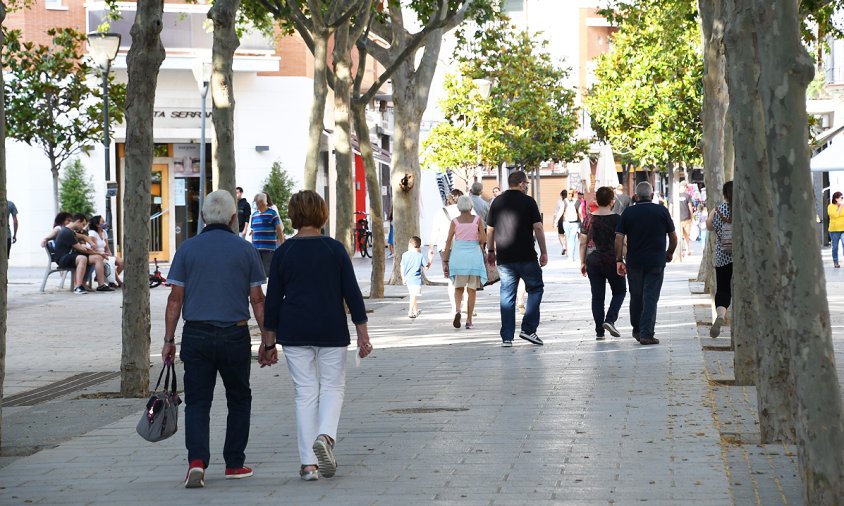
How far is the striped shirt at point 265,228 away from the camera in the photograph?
21.8m

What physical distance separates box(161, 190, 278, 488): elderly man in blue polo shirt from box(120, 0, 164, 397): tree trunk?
12.8ft

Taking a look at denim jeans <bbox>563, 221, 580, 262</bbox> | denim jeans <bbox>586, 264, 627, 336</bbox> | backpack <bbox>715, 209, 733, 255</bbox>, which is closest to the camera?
backpack <bbox>715, 209, 733, 255</bbox>

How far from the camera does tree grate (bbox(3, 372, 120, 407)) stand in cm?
1241

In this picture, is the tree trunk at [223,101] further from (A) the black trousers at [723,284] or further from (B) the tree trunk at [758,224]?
(B) the tree trunk at [758,224]

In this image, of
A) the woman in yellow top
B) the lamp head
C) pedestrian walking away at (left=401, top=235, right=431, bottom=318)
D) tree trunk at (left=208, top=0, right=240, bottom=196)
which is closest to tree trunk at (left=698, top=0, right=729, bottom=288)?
pedestrian walking away at (left=401, top=235, right=431, bottom=318)

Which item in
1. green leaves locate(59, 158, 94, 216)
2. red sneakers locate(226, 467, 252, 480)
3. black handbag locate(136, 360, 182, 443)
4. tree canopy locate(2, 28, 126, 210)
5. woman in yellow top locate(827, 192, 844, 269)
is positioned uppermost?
tree canopy locate(2, 28, 126, 210)

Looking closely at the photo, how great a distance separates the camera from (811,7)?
19.6 meters

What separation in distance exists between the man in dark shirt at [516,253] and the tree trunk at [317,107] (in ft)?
19.2

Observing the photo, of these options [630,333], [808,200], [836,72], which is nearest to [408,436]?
[808,200]

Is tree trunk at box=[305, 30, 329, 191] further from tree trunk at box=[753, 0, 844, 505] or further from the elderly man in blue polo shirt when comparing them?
tree trunk at box=[753, 0, 844, 505]

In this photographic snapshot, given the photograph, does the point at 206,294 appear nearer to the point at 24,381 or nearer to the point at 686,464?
the point at 686,464

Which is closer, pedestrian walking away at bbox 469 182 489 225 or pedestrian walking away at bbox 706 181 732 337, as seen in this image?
pedestrian walking away at bbox 706 181 732 337

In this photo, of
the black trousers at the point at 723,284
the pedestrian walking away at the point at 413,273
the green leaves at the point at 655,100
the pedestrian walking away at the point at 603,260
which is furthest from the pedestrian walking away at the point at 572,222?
the black trousers at the point at 723,284

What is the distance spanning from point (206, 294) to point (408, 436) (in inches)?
79.0
